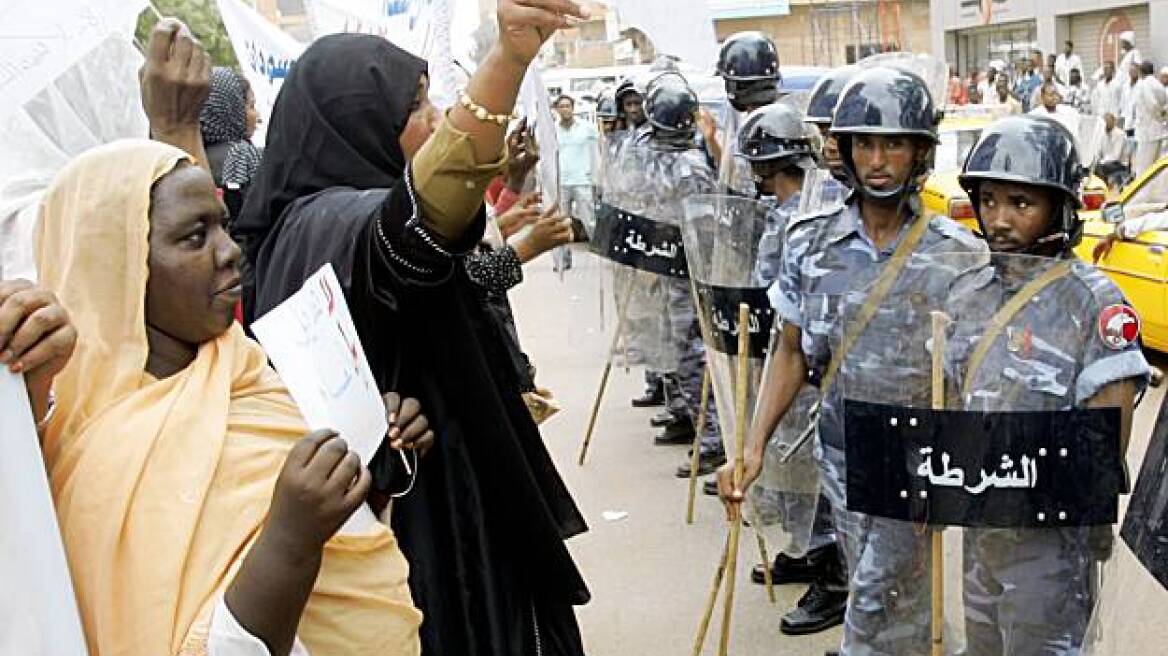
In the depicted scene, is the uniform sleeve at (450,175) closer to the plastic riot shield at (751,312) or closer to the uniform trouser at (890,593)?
the uniform trouser at (890,593)

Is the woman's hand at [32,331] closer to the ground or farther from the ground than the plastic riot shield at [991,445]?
farther from the ground

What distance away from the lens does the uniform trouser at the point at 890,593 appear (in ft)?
12.0

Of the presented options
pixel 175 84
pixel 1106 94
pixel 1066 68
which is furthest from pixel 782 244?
pixel 1066 68

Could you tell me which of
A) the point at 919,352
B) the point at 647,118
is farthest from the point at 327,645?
the point at 647,118

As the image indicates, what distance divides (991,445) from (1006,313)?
0.34 meters

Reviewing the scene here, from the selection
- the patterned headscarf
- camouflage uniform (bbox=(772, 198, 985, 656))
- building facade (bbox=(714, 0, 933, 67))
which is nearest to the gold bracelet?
camouflage uniform (bbox=(772, 198, 985, 656))

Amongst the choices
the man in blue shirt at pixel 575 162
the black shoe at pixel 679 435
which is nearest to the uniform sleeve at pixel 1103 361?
the black shoe at pixel 679 435

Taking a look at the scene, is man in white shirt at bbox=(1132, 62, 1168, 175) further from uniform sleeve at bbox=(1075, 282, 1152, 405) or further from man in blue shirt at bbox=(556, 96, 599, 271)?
uniform sleeve at bbox=(1075, 282, 1152, 405)

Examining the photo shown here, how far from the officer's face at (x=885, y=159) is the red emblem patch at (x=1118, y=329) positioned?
1.05 m

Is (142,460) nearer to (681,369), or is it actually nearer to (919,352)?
(919,352)

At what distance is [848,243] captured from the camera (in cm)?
432

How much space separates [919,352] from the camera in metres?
3.57

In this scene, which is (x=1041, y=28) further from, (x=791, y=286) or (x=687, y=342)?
(x=791, y=286)

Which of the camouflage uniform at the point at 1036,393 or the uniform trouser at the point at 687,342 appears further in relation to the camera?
the uniform trouser at the point at 687,342
